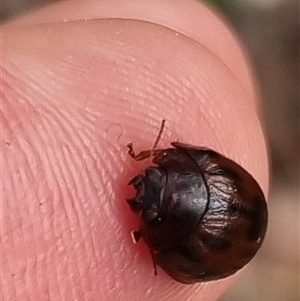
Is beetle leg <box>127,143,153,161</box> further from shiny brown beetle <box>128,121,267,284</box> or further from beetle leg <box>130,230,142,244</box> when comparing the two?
beetle leg <box>130,230,142,244</box>

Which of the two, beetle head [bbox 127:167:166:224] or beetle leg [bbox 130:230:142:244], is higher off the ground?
beetle head [bbox 127:167:166:224]

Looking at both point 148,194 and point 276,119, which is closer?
point 148,194

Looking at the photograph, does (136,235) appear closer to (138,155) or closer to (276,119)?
(138,155)

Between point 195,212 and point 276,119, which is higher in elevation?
point 276,119

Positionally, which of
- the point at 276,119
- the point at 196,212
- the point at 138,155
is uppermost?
the point at 276,119

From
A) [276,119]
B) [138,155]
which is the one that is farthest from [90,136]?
[276,119]

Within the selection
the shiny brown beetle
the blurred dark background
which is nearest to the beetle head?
the shiny brown beetle
